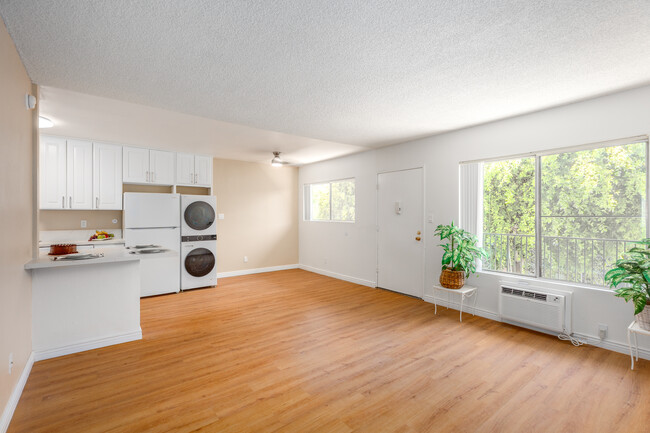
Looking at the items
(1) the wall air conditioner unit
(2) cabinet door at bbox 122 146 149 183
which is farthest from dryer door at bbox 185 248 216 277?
(1) the wall air conditioner unit

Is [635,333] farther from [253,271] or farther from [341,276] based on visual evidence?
[253,271]

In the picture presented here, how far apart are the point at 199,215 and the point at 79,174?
5.88 ft

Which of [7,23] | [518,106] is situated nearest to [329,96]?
[518,106]

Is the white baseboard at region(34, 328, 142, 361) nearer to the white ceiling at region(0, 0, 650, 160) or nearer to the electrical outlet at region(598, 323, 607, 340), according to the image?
the white ceiling at region(0, 0, 650, 160)

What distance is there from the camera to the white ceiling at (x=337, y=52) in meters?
1.67

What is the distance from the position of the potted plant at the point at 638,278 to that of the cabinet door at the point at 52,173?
668 cm

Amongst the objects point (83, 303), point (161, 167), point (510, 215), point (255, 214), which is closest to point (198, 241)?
point (161, 167)

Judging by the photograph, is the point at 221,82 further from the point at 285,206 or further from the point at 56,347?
the point at 285,206

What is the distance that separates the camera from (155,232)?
4883mm

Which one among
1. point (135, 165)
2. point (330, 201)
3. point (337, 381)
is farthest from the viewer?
point (330, 201)

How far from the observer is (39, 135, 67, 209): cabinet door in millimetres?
4363

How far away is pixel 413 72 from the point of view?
7.82 ft

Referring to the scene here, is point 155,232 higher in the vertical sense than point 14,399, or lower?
higher

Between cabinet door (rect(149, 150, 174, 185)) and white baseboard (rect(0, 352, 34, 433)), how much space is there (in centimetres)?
324
